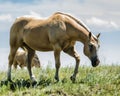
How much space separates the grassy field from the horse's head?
537 millimetres

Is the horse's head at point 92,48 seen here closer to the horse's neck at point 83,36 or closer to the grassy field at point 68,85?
the horse's neck at point 83,36

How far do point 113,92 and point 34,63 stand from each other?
16.6 m

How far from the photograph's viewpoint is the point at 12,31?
1524cm

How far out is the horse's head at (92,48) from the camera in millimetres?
13491

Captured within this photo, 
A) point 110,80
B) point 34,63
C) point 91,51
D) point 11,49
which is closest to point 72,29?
point 91,51

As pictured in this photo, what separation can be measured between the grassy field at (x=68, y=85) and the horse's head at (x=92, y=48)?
0.54m

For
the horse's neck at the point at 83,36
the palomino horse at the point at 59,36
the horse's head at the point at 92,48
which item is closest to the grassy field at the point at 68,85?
the palomino horse at the point at 59,36

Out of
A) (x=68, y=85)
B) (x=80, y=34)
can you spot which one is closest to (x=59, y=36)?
(x=80, y=34)

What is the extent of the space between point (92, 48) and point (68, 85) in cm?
149

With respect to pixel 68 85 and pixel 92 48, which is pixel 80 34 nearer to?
pixel 92 48

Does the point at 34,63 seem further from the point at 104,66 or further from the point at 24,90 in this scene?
the point at 24,90

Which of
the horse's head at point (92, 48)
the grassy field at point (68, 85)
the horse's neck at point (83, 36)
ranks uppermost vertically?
the horse's neck at point (83, 36)

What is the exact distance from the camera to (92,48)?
1353 cm

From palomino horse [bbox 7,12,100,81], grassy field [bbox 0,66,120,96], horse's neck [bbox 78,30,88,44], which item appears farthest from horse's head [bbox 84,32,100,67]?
grassy field [bbox 0,66,120,96]
